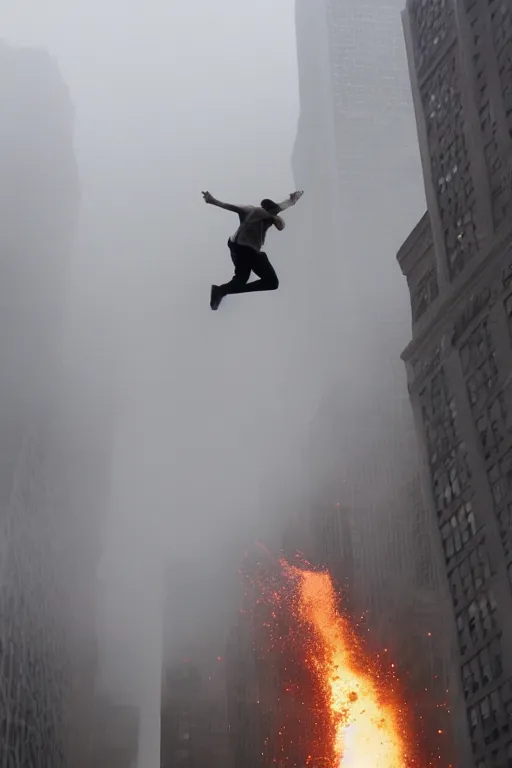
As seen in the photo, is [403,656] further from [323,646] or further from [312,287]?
[312,287]

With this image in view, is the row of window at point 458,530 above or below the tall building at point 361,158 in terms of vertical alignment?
below

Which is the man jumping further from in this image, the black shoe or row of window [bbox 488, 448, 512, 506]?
row of window [bbox 488, 448, 512, 506]

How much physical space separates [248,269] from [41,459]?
335 ft

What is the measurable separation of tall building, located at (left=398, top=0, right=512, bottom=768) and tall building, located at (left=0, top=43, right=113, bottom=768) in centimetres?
4421

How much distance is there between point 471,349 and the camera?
155 feet

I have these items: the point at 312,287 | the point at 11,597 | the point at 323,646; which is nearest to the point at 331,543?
the point at 323,646

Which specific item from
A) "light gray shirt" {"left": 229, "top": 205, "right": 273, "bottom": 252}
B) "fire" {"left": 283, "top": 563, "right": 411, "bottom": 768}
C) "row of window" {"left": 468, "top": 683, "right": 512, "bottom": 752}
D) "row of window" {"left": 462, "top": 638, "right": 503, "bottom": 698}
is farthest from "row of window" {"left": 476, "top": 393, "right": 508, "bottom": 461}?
"fire" {"left": 283, "top": 563, "right": 411, "bottom": 768}

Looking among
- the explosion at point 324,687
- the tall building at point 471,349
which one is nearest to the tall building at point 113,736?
the explosion at point 324,687

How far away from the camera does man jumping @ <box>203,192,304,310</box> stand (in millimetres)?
14555

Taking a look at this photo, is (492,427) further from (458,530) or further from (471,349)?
(458,530)

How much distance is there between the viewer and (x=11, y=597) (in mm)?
82938

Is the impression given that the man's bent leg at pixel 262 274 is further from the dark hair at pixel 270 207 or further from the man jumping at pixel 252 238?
the dark hair at pixel 270 207

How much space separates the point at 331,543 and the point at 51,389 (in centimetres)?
4872

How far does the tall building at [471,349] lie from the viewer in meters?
41.2
